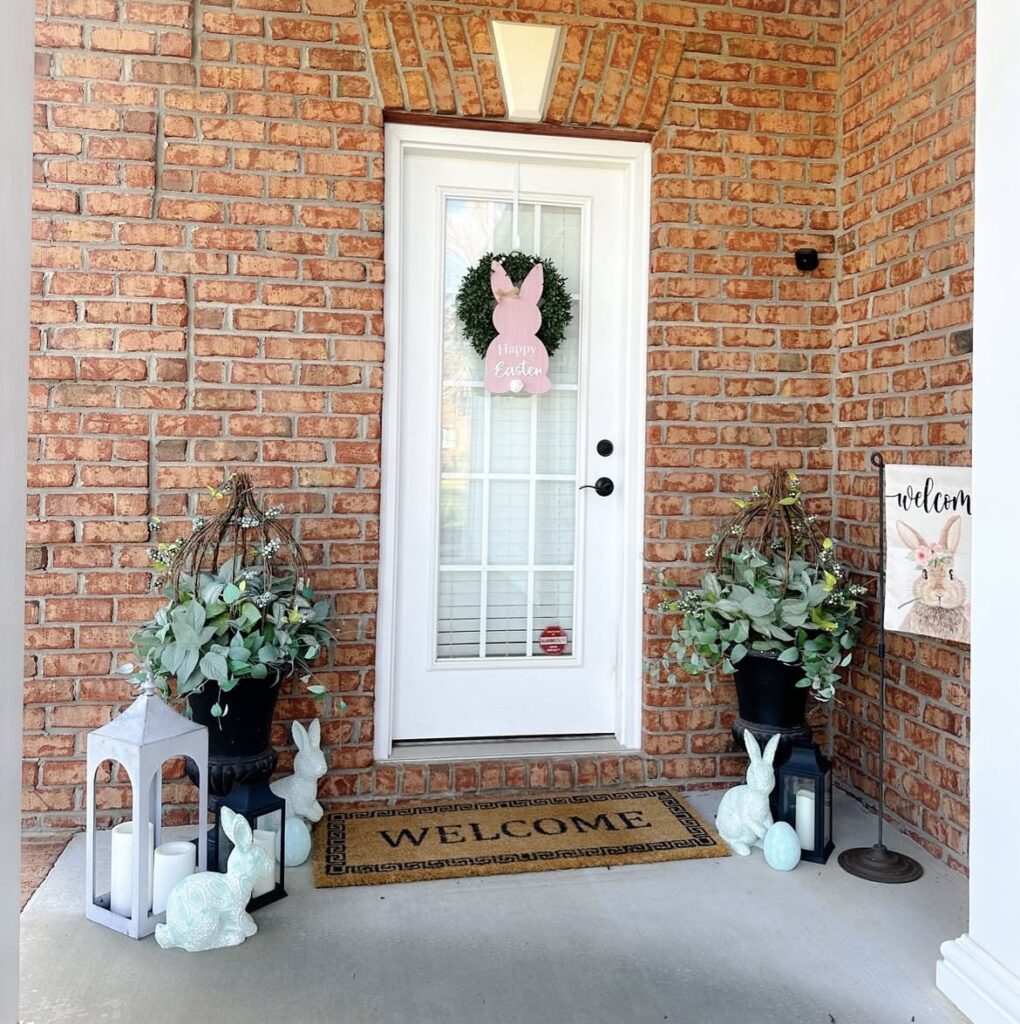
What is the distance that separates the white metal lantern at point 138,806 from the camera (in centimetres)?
217

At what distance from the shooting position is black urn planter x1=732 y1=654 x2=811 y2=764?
275 centimetres

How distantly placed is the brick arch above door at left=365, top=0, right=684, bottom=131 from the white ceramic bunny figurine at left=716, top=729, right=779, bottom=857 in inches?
81.7

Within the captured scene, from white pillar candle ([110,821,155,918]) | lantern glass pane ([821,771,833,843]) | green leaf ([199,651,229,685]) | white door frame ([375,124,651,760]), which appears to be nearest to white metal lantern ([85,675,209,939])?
white pillar candle ([110,821,155,918])

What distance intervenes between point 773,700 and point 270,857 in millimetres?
1522

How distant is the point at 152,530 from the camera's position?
2.83m

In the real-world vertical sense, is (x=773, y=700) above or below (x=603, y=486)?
below

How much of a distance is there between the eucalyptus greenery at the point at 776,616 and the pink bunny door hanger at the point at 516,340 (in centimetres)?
91

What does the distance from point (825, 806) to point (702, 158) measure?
84.1 inches

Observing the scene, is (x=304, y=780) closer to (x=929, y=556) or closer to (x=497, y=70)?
(x=929, y=556)

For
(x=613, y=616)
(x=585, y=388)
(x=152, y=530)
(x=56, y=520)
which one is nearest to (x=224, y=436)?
(x=152, y=530)

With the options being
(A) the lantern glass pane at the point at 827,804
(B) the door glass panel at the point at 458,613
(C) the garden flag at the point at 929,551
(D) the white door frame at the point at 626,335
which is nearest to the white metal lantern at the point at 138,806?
(D) the white door frame at the point at 626,335

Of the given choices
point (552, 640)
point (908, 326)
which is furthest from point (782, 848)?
point (908, 326)

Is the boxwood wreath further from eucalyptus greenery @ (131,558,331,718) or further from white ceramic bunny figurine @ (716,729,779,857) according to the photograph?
white ceramic bunny figurine @ (716,729,779,857)

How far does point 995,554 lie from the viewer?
1.89m
